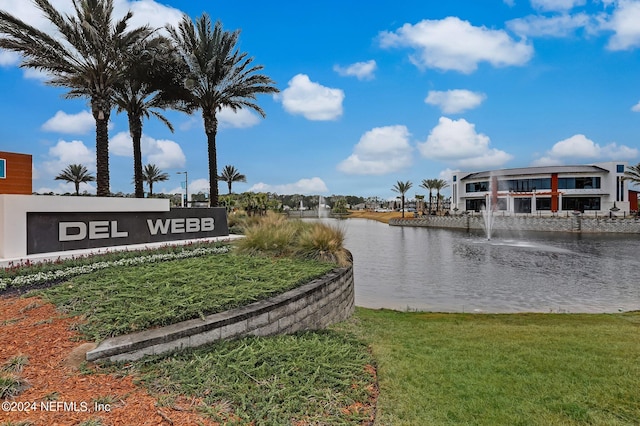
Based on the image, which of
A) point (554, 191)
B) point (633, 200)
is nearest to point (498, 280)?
point (554, 191)

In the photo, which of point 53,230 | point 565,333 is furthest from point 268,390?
point 53,230

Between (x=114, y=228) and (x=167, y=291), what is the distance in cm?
932

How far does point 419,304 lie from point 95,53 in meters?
17.4

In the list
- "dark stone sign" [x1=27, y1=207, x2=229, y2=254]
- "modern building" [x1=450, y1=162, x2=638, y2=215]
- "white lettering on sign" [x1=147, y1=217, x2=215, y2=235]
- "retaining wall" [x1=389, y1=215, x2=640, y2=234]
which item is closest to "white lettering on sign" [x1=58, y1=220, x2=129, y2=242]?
"dark stone sign" [x1=27, y1=207, x2=229, y2=254]

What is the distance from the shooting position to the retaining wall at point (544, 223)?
4803cm

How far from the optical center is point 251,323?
5496 mm

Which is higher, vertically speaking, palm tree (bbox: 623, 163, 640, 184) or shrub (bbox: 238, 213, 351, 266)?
palm tree (bbox: 623, 163, 640, 184)

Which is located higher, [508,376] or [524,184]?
[524,184]

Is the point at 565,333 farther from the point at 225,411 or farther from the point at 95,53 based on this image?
the point at 95,53

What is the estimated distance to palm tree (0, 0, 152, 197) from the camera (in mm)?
15414

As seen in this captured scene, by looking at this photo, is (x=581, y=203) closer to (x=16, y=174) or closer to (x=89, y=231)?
(x=89, y=231)

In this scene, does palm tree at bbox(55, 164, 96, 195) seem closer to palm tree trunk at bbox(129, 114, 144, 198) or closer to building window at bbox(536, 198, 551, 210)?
palm tree trunk at bbox(129, 114, 144, 198)

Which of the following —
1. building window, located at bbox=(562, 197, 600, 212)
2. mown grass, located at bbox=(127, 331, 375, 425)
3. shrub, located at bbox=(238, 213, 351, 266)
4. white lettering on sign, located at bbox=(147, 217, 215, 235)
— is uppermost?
building window, located at bbox=(562, 197, 600, 212)

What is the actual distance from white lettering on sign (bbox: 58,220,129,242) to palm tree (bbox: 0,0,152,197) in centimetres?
514
